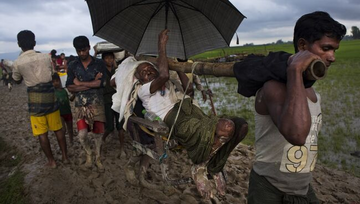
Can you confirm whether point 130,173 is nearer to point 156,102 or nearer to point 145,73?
point 156,102

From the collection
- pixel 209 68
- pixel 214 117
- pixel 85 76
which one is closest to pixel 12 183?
pixel 85 76

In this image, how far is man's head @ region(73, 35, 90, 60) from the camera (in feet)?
14.1

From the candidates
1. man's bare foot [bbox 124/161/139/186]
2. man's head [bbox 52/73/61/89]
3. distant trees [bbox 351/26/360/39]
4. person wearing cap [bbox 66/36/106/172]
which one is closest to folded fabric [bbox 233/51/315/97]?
man's bare foot [bbox 124/161/139/186]

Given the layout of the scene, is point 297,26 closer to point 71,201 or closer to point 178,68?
point 178,68

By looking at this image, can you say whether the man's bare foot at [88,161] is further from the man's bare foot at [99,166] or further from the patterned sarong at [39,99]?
the patterned sarong at [39,99]

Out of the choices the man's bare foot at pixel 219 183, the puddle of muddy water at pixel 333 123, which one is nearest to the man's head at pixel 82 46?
the man's bare foot at pixel 219 183

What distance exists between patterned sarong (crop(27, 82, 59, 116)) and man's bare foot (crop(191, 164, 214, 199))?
286 cm

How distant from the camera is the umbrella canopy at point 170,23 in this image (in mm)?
3191

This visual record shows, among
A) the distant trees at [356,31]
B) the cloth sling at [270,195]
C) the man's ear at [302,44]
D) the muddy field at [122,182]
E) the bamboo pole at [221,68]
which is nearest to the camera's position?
the bamboo pole at [221,68]

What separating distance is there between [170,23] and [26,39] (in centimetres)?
239

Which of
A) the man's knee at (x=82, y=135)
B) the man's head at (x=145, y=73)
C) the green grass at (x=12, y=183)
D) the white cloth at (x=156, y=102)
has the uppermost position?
the man's head at (x=145, y=73)

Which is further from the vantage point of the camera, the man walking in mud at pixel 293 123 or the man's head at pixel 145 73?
the man's head at pixel 145 73

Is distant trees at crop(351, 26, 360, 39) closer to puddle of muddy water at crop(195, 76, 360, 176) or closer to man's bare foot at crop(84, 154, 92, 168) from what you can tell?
puddle of muddy water at crop(195, 76, 360, 176)

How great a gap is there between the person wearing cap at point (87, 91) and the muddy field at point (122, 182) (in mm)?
348
